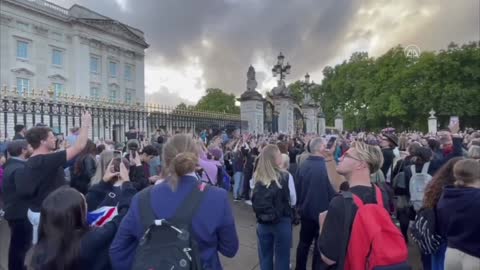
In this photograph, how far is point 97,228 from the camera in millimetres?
2820

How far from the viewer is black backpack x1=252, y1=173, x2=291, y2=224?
467cm

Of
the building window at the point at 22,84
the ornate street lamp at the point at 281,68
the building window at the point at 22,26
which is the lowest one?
the ornate street lamp at the point at 281,68

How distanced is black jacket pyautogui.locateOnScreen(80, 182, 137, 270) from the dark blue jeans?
2.32 meters

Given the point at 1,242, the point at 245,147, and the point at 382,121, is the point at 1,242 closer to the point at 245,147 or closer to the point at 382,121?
the point at 245,147

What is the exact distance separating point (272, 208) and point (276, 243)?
0.55m

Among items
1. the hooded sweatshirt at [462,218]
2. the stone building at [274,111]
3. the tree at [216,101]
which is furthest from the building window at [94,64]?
the hooded sweatshirt at [462,218]

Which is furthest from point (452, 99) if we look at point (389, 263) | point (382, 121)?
point (389, 263)

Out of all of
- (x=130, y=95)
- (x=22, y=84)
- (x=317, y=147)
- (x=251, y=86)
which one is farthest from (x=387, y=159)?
(x=130, y=95)

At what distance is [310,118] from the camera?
2723cm

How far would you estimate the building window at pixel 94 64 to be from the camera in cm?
4530

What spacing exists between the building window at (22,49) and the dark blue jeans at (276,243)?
4022 cm

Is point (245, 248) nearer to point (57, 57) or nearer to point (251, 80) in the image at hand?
point (251, 80)

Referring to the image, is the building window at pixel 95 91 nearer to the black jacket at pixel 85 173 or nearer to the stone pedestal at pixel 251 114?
the stone pedestal at pixel 251 114

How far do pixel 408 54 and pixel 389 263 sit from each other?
4988 cm
